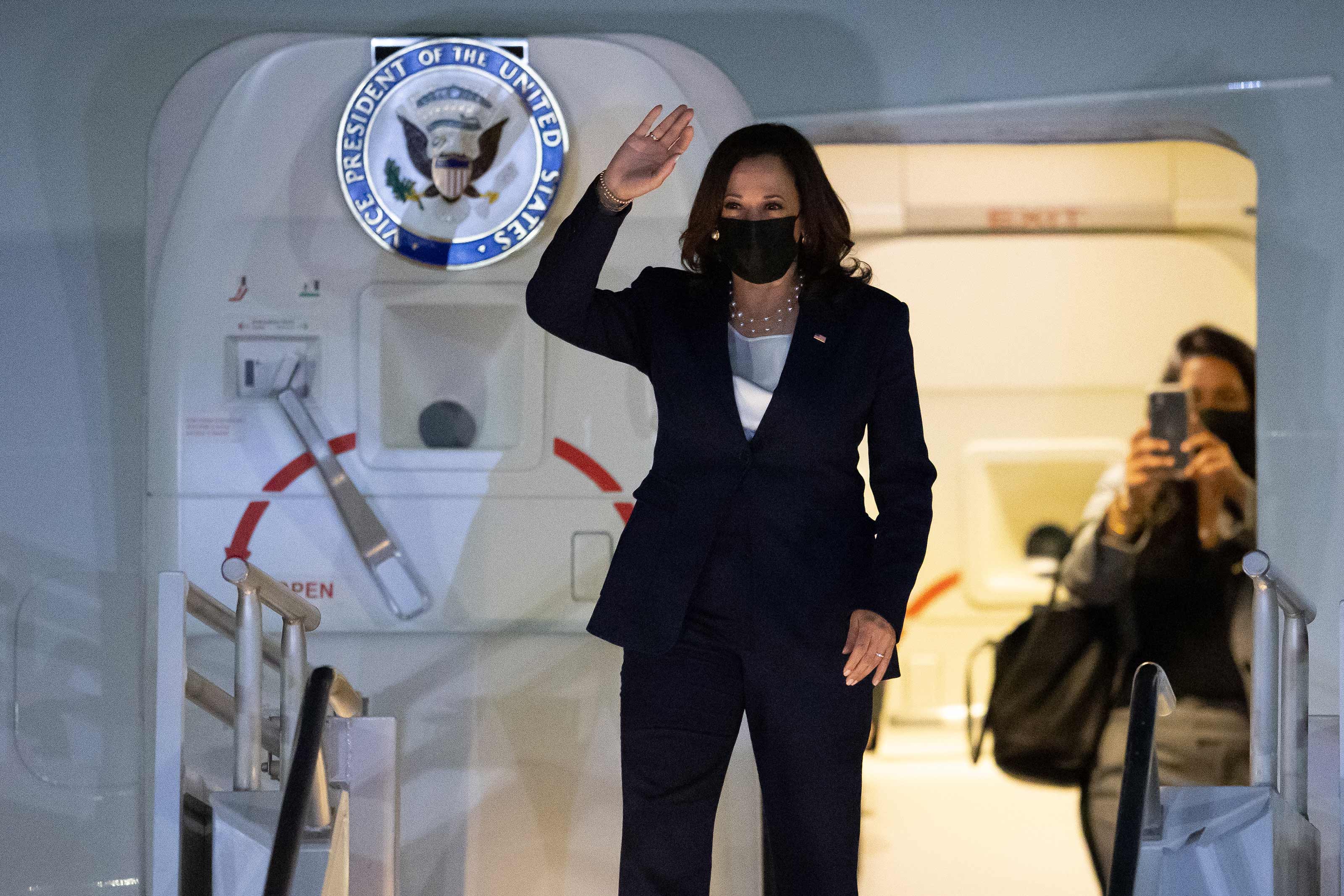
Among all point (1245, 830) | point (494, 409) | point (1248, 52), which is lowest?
point (1245, 830)

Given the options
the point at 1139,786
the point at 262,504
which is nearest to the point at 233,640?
the point at 262,504

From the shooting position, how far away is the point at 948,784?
3713mm

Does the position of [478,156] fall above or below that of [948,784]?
above

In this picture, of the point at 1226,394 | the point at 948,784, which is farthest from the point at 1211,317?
the point at 948,784

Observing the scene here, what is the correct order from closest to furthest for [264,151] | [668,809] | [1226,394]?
[668,809], [264,151], [1226,394]

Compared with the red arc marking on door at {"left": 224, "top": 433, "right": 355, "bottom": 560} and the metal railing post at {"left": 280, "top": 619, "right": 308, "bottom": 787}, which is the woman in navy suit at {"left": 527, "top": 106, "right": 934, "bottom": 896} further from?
the red arc marking on door at {"left": 224, "top": 433, "right": 355, "bottom": 560}

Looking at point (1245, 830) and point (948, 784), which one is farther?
point (948, 784)

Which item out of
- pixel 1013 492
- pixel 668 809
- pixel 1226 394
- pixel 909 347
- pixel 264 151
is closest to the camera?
pixel 668 809

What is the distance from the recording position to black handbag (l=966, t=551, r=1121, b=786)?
3648 mm

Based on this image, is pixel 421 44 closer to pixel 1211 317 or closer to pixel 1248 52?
pixel 1248 52

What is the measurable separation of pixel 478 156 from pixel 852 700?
53.7 inches

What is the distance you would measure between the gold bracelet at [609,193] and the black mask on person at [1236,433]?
2078 mm

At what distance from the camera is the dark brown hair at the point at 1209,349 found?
11.8 feet

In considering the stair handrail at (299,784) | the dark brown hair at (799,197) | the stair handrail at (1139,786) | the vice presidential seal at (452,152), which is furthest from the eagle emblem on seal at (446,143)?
the stair handrail at (1139,786)
